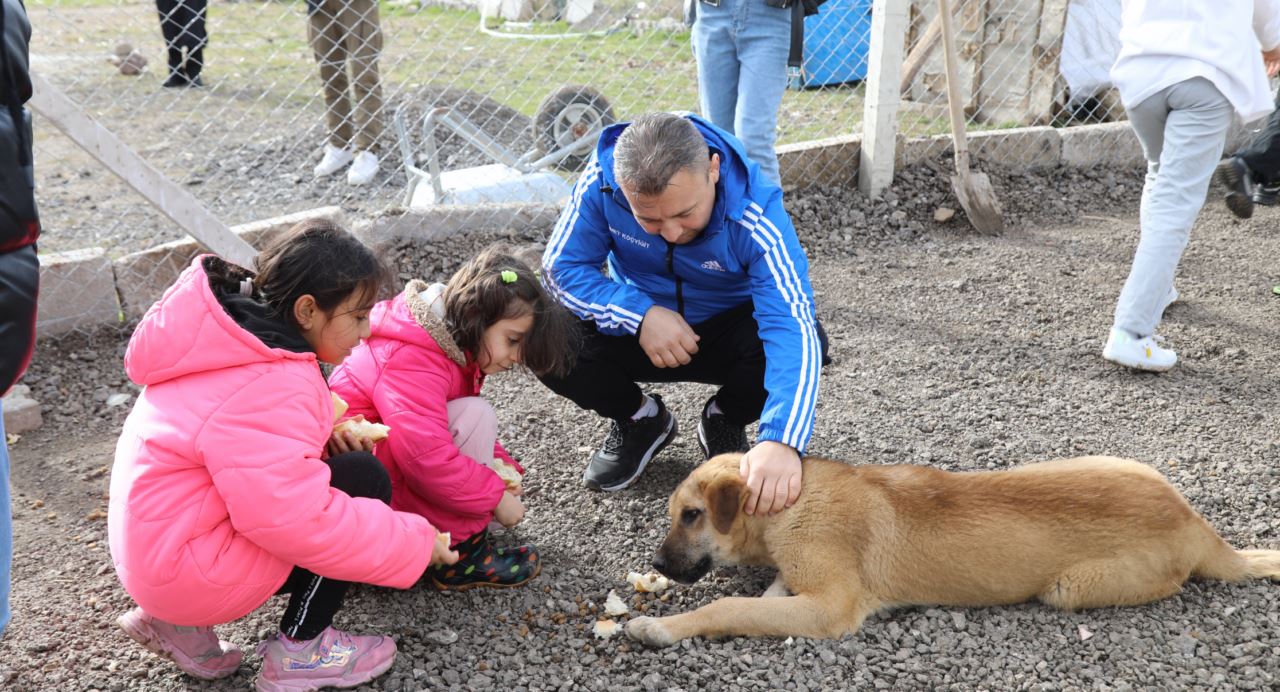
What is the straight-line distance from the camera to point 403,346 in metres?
3.25

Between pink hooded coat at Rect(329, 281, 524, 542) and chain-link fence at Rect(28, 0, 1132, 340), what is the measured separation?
9.35 feet

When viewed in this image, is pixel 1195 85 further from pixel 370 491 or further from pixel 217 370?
pixel 217 370

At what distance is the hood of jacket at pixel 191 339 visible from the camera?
8.22 feet

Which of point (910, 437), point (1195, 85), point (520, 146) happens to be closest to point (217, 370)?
point (910, 437)

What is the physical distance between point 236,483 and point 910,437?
2823 mm

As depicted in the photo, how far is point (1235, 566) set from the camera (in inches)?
127

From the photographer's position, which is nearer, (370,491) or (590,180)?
(370,491)

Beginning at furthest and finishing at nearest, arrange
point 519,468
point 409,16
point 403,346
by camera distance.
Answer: point 409,16 < point 519,468 < point 403,346

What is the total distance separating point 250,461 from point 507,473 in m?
1.25

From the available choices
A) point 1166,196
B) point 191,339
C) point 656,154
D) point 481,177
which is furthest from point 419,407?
point 481,177

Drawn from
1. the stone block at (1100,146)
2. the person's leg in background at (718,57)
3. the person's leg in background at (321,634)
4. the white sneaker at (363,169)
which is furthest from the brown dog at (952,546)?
the white sneaker at (363,169)

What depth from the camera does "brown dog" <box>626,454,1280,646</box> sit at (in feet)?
10.1

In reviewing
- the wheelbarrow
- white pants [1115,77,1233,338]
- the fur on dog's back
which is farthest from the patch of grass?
the fur on dog's back

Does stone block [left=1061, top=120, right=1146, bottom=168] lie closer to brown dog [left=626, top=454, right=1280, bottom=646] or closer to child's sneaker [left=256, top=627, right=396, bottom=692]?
brown dog [left=626, top=454, right=1280, bottom=646]
